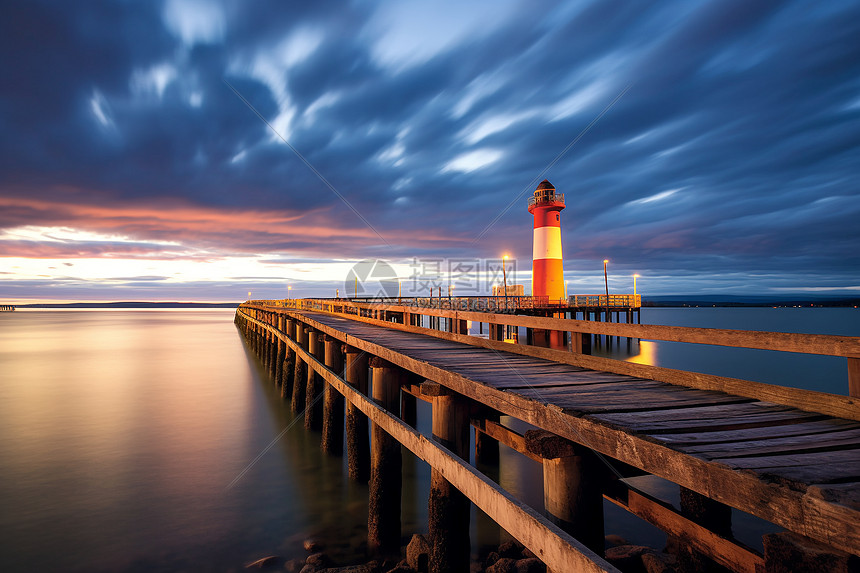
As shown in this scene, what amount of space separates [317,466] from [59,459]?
718 centimetres

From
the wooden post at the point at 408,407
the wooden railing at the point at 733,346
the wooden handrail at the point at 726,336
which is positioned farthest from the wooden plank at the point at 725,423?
the wooden post at the point at 408,407

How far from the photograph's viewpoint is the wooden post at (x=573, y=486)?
10.7 ft

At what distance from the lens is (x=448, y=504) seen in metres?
4.88

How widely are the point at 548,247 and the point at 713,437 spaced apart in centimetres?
2892

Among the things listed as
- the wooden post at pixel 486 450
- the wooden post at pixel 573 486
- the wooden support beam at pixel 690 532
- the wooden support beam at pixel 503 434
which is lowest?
the wooden post at pixel 486 450

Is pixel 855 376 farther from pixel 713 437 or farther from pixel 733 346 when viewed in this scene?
pixel 713 437

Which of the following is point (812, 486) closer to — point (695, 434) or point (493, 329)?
point (695, 434)

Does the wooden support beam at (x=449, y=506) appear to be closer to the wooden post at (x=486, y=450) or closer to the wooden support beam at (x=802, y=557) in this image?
the wooden support beam at (x=802, y=557)

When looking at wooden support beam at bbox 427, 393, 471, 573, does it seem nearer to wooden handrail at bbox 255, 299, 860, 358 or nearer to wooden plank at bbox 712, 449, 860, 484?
wooden handrail at bbox 255, 299, 860, 358

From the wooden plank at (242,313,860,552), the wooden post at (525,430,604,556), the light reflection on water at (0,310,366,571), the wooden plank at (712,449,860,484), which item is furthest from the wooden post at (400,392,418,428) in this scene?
the wooden plank at (712,449,860,484)

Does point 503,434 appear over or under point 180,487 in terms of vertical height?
over

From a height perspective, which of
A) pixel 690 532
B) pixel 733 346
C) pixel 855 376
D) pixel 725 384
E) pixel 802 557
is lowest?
pixel 690 532

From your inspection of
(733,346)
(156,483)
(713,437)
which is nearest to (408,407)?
(156,483)

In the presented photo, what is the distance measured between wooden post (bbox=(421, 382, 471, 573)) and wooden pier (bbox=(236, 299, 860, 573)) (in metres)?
0.01
